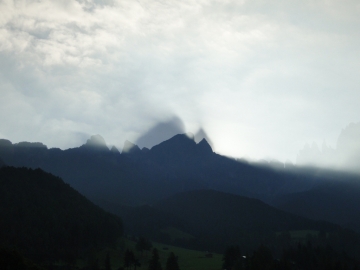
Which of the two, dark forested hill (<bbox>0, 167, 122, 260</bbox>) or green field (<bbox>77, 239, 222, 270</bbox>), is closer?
dark forested hill (<bbox>0, 167, 122, 260</bbox>)

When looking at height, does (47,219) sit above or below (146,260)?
above

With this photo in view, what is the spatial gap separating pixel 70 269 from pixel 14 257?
173 feet

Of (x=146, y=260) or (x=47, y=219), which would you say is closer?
(x=47, y=219)

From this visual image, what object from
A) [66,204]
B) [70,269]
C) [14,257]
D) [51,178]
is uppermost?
[51,178]

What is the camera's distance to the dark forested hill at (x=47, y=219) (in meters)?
128

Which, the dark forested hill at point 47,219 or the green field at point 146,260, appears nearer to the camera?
the dark forested hill at point 47,219

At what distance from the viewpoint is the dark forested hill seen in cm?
12838

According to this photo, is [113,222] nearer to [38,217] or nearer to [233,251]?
[38,217]

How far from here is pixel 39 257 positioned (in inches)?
4865

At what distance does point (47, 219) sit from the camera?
148 metres

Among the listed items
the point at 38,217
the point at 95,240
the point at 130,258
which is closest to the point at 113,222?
the point at 95,240

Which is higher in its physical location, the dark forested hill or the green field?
the dark forested hill

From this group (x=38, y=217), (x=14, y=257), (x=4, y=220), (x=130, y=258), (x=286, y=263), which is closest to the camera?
(x=14, y=257)

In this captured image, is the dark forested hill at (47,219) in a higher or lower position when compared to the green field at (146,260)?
higher
